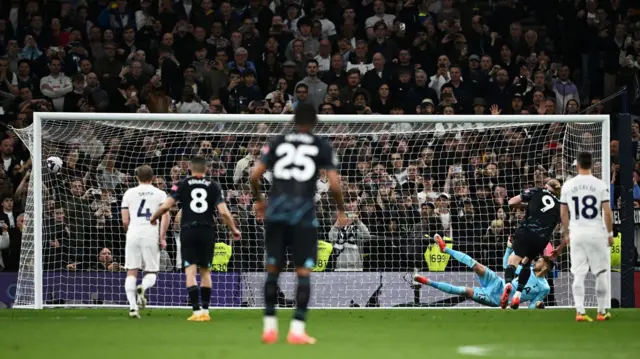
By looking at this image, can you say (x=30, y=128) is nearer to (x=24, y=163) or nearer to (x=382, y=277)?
(x=24, y=163)

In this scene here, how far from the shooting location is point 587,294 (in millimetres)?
17906

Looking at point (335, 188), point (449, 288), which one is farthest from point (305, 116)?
point (449, 288)

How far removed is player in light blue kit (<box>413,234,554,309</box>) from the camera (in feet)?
55.1

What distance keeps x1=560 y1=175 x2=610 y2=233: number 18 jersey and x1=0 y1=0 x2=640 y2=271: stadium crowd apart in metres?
4.46

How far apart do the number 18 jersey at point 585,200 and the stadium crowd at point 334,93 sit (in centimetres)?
446

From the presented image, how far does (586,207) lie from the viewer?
13688 mm

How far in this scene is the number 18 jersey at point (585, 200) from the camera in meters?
13.6

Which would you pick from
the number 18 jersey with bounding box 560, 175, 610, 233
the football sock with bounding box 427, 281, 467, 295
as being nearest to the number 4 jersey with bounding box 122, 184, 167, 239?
the football sock with bounding box 427, 281, 467, 295

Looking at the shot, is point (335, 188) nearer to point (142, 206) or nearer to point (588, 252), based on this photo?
point (588, 252)

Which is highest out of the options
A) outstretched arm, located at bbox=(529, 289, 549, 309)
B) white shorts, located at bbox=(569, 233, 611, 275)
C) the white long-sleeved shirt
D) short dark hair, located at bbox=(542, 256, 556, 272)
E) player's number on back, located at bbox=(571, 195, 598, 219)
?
the white long-sleeved shirt

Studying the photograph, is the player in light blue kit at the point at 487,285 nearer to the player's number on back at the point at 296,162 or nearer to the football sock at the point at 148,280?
the football sock at the point at 148,280

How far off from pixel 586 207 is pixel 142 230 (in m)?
5.60

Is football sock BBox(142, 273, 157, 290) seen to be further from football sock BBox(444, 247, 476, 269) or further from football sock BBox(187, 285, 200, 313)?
football sock BBox(444, 247, 476, 269)

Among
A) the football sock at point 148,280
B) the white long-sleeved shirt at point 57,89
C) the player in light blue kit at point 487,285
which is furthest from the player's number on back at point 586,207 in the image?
the white long-sleeved shirt at point 57,89
